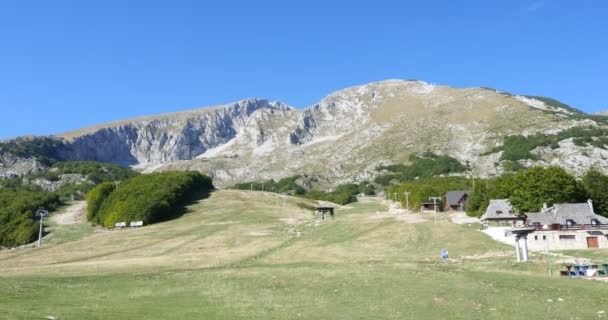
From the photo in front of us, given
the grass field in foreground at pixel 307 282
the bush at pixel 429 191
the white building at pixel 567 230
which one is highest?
the bush at pixel 429 191

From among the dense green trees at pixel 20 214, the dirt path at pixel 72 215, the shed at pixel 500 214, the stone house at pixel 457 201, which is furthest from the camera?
the dirt path at pixel 72 215

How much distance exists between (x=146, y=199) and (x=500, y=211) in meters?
98.0

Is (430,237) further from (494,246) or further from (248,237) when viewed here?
(248,237)

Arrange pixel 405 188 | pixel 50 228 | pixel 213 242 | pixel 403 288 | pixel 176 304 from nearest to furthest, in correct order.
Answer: pixel 176 304 < pixel 403 288 < pixel 213 242 < pixel 50 228 < pixel 405 188

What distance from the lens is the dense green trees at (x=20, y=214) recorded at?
12962 cm

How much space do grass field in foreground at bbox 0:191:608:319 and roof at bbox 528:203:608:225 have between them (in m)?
11.6

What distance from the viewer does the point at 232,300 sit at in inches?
1382

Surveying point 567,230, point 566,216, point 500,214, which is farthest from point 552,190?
point 567,230

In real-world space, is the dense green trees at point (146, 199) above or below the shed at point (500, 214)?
above

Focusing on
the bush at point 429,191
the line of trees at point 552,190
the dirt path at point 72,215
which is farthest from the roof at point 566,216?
the dirt path at point 72,215

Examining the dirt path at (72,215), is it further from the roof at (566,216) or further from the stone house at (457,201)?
the roof at (566,216)

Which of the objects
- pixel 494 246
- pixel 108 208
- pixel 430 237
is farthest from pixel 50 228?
pixel 494 246

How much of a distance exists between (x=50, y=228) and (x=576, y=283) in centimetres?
13512

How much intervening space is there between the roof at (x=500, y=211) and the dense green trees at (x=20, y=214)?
116 m
